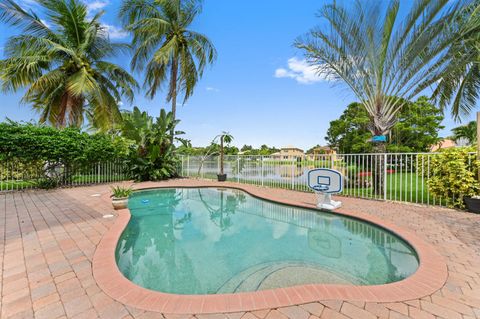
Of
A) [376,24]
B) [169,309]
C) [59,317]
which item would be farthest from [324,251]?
[376,24]

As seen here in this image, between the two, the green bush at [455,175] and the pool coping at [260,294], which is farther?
the green bush at [455,175]

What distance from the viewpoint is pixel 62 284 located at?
250 cm

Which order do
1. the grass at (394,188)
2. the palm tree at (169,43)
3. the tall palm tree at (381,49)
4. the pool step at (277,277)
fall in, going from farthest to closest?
the palm tree at (169,43), the grass at (394,188), the tall palm tree at (381,49), the pool step at (277,277)

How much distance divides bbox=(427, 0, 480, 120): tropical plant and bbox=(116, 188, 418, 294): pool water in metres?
5.89

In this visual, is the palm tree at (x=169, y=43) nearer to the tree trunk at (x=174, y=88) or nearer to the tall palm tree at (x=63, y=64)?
the tree trunk at (x=174, y=88)

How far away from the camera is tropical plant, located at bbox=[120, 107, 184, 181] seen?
12.4m

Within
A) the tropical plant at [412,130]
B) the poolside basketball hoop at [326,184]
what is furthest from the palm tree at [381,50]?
the tropical plant at [412,130]

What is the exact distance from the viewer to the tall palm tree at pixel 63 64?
10516 millimetres

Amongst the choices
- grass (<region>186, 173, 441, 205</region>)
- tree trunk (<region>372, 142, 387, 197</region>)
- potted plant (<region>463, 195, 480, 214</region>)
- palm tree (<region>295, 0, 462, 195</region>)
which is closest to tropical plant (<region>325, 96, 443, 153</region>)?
grass (<region>186, 173, 441, 205</region>)

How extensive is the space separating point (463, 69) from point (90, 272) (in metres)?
11.4

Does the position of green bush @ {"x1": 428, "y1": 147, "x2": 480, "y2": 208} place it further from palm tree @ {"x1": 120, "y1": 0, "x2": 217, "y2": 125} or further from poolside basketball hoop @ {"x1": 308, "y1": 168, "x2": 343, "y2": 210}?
palm tree @ {"x1": 120, "y1": 0, "x2": 217, "y2": 125}

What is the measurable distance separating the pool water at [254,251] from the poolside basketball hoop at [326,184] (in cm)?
41

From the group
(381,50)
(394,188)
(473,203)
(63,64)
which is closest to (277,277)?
(473,203)

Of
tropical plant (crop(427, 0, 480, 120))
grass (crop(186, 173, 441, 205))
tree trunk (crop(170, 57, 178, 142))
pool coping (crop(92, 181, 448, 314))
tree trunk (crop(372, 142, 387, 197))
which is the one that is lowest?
pool coping (crop(92, 181, 448, 314))
